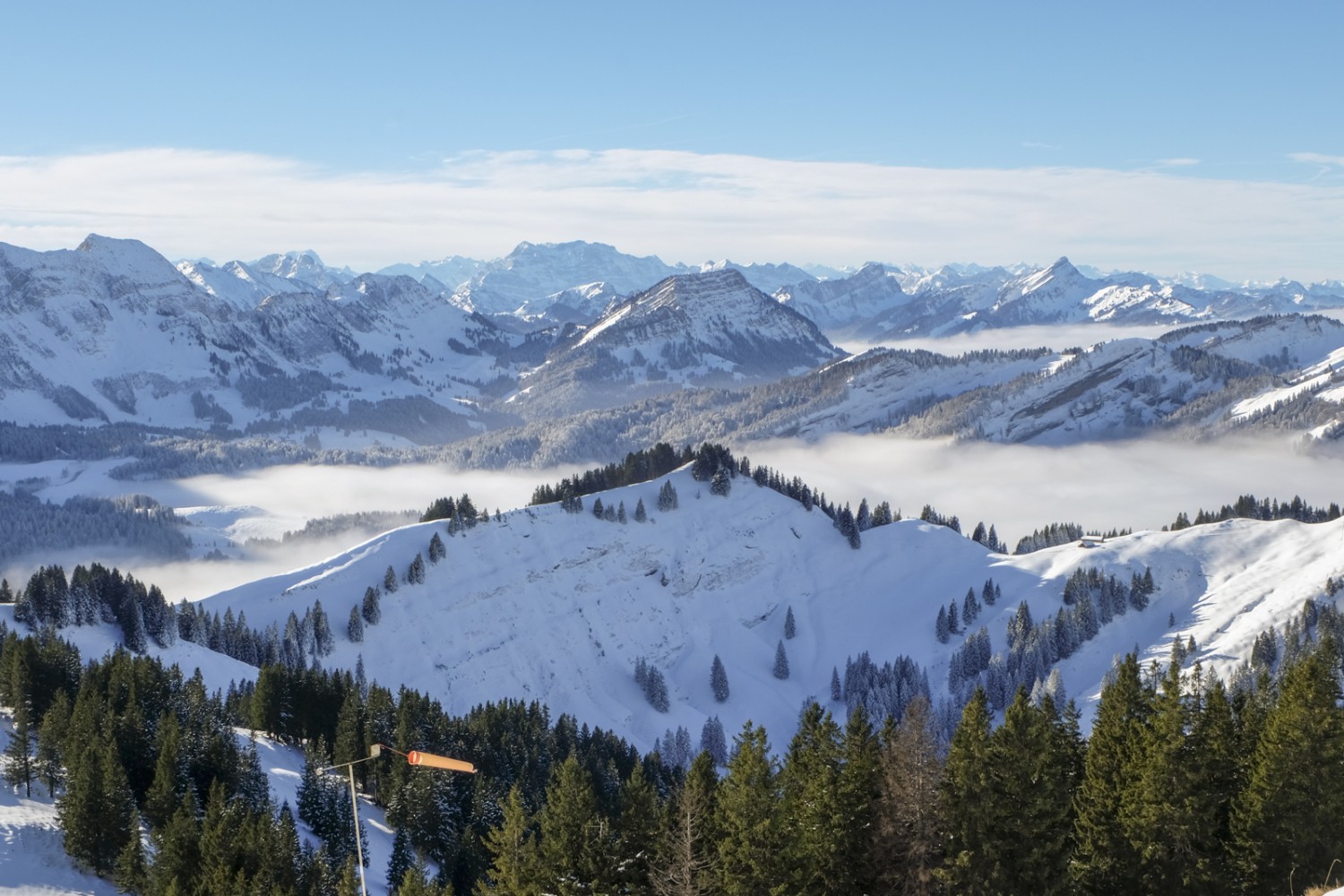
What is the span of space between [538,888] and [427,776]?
128 feet

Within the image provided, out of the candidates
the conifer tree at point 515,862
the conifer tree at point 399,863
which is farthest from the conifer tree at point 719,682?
the conifer tree at point 515,862

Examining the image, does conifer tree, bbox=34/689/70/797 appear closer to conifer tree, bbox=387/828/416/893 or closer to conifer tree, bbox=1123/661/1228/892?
conifer tree, bbox=387/828/416/893

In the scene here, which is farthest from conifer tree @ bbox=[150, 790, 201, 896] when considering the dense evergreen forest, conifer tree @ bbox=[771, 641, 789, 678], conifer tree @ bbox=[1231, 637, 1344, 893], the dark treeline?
conifer tree @ bbox=[771, 641, 789, 678]

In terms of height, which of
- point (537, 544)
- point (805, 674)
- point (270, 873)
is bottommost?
point (805, 674)

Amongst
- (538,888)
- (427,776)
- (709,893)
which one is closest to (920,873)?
(709,893)

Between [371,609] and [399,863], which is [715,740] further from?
[399,863]

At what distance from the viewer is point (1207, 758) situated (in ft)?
153

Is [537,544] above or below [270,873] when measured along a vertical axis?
below

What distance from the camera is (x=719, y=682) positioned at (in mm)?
187625

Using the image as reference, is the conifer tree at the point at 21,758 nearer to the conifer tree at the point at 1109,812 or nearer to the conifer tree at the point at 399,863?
the conifer tree at the point at 399,863

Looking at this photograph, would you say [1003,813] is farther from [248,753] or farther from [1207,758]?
[248,753]

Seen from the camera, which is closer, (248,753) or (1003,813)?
(1003,813)

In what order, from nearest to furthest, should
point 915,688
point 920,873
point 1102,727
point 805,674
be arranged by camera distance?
point 920,873, point 1102,727, point 915,688, point 805,674

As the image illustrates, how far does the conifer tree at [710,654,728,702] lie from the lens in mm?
186875
